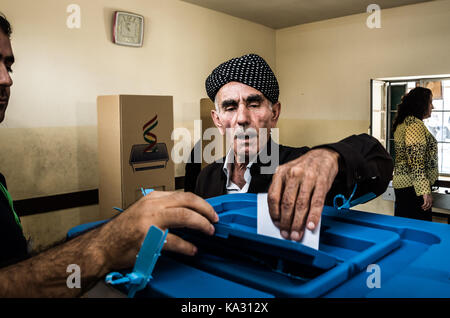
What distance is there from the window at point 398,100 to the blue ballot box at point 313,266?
169 inches

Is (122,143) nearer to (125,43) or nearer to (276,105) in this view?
(125,43)

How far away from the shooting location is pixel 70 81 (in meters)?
3.37

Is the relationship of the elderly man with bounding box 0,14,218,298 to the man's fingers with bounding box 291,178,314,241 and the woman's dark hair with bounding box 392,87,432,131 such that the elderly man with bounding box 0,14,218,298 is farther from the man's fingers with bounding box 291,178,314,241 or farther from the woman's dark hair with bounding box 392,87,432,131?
the woman's dark hair with bounding box 392,87,432,131

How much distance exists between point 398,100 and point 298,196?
4.73m

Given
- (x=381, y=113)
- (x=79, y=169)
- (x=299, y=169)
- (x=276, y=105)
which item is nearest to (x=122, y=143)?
(x=79, y=169)

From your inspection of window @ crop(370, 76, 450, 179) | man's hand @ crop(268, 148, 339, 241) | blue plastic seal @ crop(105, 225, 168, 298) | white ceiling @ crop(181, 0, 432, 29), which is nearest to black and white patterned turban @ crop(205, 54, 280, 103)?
man's hand @ crop(268, 148, 339, 241)

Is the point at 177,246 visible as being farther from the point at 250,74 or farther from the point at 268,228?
the point at 250,74

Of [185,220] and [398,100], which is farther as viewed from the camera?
[398,100]

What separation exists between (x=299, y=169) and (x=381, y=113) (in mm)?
4558

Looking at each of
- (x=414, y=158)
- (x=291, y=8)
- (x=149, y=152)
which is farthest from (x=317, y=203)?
(x=291, y=8)

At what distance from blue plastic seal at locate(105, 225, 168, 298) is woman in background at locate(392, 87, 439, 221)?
131 inches

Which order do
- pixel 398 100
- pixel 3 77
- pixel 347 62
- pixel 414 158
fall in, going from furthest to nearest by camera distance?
pixel 347 62 → pixel 398 100 → pixel 414 158 → pixel 3 77
